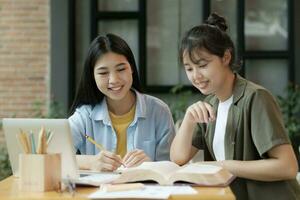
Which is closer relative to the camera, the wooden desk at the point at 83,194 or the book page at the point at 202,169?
the wooden desk at the point at 83,194

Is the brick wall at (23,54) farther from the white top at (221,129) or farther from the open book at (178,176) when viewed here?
the open book at (178,176)

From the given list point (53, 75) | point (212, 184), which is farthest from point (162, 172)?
point (53, 75)

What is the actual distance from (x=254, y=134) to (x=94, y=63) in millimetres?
779

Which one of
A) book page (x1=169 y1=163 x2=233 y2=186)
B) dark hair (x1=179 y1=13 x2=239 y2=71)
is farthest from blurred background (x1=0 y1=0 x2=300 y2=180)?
book page (x1=169 y1=163 x2=233 y2=186)

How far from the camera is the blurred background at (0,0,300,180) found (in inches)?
231

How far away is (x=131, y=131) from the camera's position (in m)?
2.56

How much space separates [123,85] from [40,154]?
2.49ft

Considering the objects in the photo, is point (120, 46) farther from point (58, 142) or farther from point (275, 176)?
point (275, 176)

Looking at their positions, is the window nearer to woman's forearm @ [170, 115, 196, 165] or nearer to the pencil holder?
woman's forearm @ [170, 115, 196, 165]

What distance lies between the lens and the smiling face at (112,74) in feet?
8.08

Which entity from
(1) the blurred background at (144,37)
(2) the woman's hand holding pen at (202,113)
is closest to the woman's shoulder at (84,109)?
(2) the woman's hand holding pen at (202,113)

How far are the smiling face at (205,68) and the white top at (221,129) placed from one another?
0.37 feet

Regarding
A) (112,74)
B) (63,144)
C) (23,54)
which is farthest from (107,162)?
(23,54)

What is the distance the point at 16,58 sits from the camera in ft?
19.7
